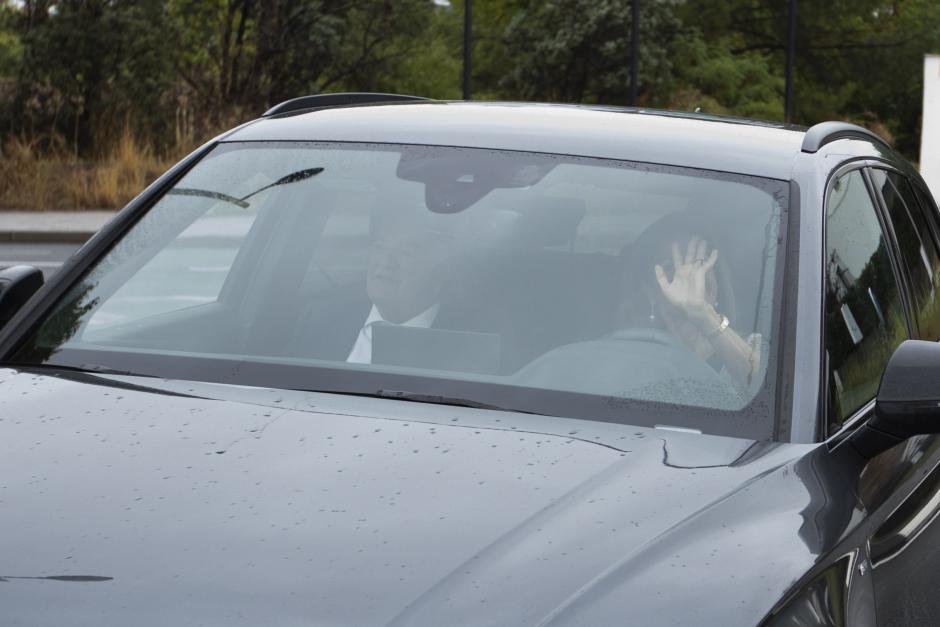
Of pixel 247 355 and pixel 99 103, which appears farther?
pixel 99 103

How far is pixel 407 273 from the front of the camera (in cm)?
306

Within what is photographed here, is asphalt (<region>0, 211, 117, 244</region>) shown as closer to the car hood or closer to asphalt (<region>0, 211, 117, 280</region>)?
asphalt (<region>0, 211, 117, 280</region>)

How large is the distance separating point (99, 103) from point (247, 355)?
2483 centimetres

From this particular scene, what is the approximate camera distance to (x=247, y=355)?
9.52 feet

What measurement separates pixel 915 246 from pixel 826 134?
0.68 meters

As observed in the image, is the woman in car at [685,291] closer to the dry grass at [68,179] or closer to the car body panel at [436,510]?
the car body panel at [436,510]

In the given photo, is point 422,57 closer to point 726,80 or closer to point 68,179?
point 726,80

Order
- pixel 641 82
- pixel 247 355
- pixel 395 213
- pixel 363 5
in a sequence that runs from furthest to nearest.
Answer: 1. pixel 641 82
2. pixel 363 5
3. pixel 395 213
4. pixel 247 355

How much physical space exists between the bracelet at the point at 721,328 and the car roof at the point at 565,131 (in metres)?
0.33

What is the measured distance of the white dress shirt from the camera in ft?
9.53

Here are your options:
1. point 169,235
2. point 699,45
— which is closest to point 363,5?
point 699,45

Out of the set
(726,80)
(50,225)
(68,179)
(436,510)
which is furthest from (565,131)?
(726,80)

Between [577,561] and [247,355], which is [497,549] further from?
[247,355]

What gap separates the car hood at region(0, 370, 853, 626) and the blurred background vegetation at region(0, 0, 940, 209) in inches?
838
